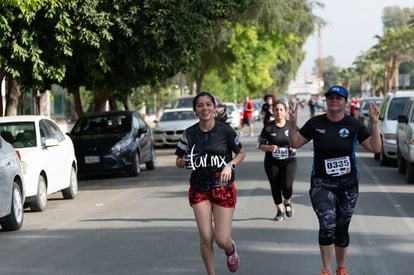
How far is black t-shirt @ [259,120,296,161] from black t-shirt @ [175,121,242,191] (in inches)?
173

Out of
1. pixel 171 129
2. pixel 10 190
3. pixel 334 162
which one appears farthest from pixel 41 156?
pixel 171 129

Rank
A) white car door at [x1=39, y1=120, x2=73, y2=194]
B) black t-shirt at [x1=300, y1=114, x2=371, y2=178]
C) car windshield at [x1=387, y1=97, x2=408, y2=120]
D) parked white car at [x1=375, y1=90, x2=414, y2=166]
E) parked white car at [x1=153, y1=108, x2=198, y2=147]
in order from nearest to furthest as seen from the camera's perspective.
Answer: black t-shirt at [x1=300, y1=114, x2=371, y2=178]
white car door at [x1=39, y1=120, x2=73, y2=194]
parked white car at [x1=375, y1=90, x2=414, y2=166]
car windshield at [x1=387, y1=97, x2=408, y2=120]
parked white car at [x1=153, y1=108, x2=198, y2=147]

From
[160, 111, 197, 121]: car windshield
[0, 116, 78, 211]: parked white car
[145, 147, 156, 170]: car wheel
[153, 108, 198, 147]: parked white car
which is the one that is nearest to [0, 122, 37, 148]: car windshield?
[0, 116, 78, 211]: parked white car

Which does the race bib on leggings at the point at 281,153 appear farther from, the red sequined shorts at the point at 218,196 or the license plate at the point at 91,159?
the license plate at the point at 91,159

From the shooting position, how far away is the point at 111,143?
20.7 meters

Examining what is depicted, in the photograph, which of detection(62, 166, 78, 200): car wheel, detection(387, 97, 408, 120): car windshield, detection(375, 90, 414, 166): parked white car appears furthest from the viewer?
detection(387, 97, 408, 120): car windshield

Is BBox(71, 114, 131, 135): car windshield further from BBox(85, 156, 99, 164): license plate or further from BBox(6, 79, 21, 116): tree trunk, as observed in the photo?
BBox(6, 79, 21, 116): tree trunk

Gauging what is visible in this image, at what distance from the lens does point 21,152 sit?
14320 millimetres

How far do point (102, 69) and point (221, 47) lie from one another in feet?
80.8

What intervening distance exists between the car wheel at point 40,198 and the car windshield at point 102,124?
7.12m

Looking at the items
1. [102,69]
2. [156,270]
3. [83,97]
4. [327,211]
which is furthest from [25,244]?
[83,97]

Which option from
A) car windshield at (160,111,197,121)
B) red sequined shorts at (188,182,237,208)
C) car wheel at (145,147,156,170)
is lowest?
car wheel at (145,147,156,170)

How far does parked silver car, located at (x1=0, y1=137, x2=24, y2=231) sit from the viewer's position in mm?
11461

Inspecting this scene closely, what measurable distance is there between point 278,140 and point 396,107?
11.6 meters
